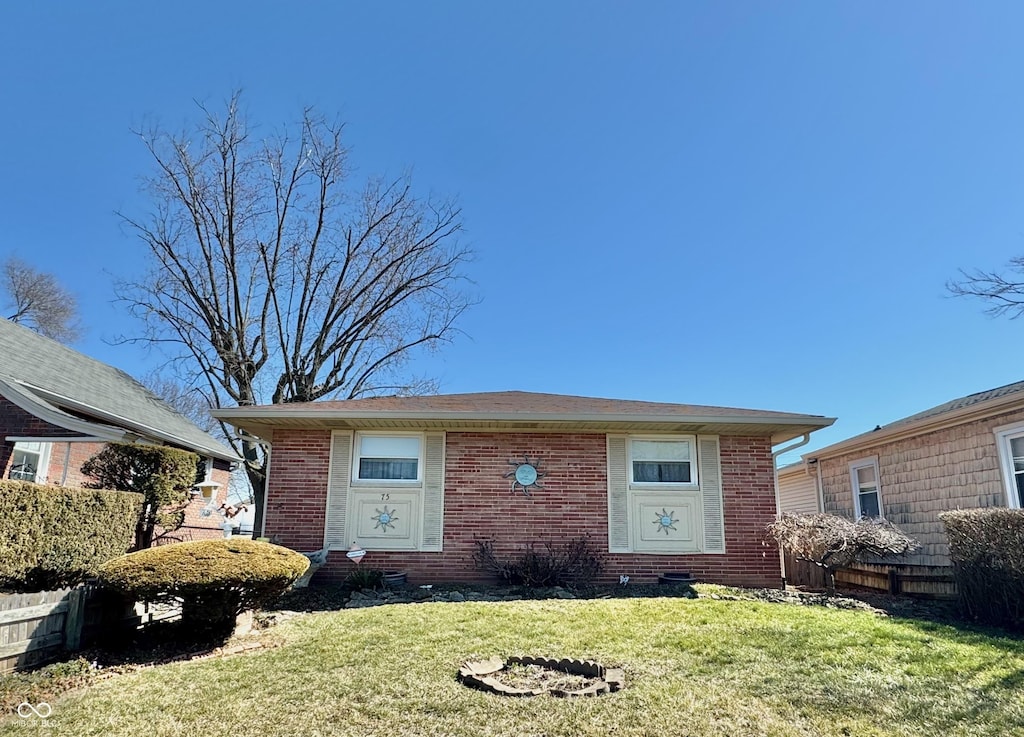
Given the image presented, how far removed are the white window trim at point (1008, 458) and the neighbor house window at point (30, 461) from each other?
49.0 ft

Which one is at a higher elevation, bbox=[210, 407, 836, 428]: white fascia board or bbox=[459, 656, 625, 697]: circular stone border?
bbox=[210, 407, 836, 428]: white fascia board

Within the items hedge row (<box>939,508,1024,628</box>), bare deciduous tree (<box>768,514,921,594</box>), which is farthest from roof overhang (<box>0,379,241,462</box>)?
hedge row (<box>939,508,1024,628</box>)

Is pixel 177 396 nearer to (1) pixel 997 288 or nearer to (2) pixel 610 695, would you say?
(2) pixel 610 695

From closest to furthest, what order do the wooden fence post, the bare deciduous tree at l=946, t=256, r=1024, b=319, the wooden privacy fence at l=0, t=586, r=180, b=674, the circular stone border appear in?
the circular stone border < the wooden privacy fence at l=0, t=586, r=180, b=674 < the wooden fence post < the bare deciduous tree at l=946, t=256, r=1024, b=319

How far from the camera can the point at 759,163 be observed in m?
14.2

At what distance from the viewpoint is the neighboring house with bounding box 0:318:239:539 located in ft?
33.9

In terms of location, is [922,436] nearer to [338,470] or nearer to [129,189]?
[338,470]

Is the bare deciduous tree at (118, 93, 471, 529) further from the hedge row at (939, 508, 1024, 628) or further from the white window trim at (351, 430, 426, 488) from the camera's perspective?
the hedge row at (939, 508, 1024, 628)

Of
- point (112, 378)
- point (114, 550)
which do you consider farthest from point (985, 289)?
point (112, 378)

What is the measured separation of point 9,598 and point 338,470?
5.52 meters

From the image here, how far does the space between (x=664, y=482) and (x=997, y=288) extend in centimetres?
1003

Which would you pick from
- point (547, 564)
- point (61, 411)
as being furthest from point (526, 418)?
point (61, 411)

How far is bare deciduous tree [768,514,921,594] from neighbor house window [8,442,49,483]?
11.7 metres

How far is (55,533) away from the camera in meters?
5.93
